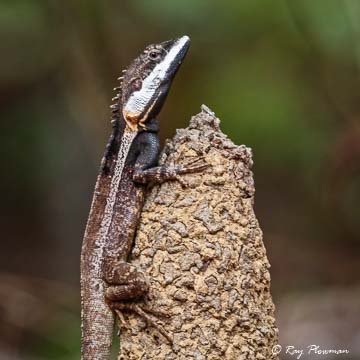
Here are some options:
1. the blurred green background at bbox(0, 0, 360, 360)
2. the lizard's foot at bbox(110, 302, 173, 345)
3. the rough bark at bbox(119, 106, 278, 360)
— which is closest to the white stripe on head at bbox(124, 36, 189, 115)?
the rough bark at bbox(119, 106, 278, 360)

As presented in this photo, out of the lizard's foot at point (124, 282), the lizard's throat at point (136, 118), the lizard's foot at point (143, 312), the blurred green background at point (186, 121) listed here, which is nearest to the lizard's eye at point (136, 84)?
the lizard's throat at point (136, 118)

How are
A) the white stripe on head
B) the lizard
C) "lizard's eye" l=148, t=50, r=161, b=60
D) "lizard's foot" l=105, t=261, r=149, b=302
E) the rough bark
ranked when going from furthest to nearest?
"lizard's eye" l=148, t=50, r=161, b=60
the white stripe on head
the lizard
"lizard's foot" l=105, t=261, r=149, b=302
the rough bark

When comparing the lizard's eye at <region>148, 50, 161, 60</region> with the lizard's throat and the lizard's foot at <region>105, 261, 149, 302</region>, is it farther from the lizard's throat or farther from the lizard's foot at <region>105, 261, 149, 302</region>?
the lizard's foot at <region>105, 261, 149, 302</region>

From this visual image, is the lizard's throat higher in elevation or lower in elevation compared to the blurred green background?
lower

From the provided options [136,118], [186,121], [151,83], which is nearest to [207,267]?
[136,118]

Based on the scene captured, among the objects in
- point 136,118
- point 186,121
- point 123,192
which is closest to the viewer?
point 123,192

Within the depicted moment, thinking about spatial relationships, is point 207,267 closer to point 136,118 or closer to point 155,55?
point 136,118
